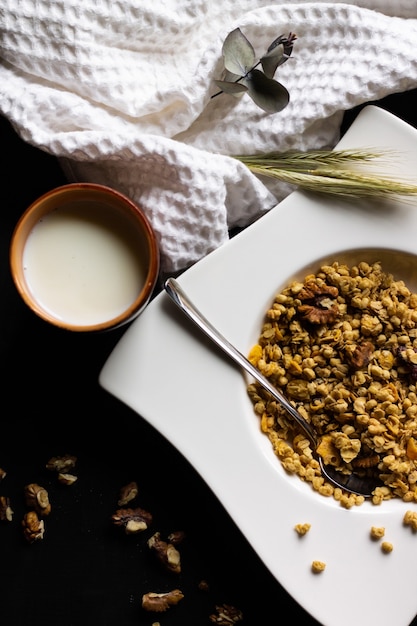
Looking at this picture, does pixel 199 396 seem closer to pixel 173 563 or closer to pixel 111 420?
pixel 111 420

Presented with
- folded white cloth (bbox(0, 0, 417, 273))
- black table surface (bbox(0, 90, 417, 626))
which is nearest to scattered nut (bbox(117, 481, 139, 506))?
black table surface (bbox(0, 90, 417, 626))

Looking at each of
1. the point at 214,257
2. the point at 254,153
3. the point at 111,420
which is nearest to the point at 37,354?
the point at 111,420

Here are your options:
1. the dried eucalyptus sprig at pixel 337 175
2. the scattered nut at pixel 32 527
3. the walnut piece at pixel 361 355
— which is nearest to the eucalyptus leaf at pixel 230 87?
the dried eucalyptus sprig at pixel 337 175

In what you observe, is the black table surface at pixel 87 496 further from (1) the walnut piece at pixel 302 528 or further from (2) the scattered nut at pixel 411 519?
(2) the scattered nut at pixel 411 519

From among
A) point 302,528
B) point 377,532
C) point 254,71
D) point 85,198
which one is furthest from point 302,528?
point 254,71

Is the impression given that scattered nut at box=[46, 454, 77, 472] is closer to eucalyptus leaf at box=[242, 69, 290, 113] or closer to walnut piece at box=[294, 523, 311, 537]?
walnut piece at box=[294, 523, 311, 537]

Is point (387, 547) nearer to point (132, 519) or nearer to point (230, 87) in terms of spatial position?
point (132, 519)
